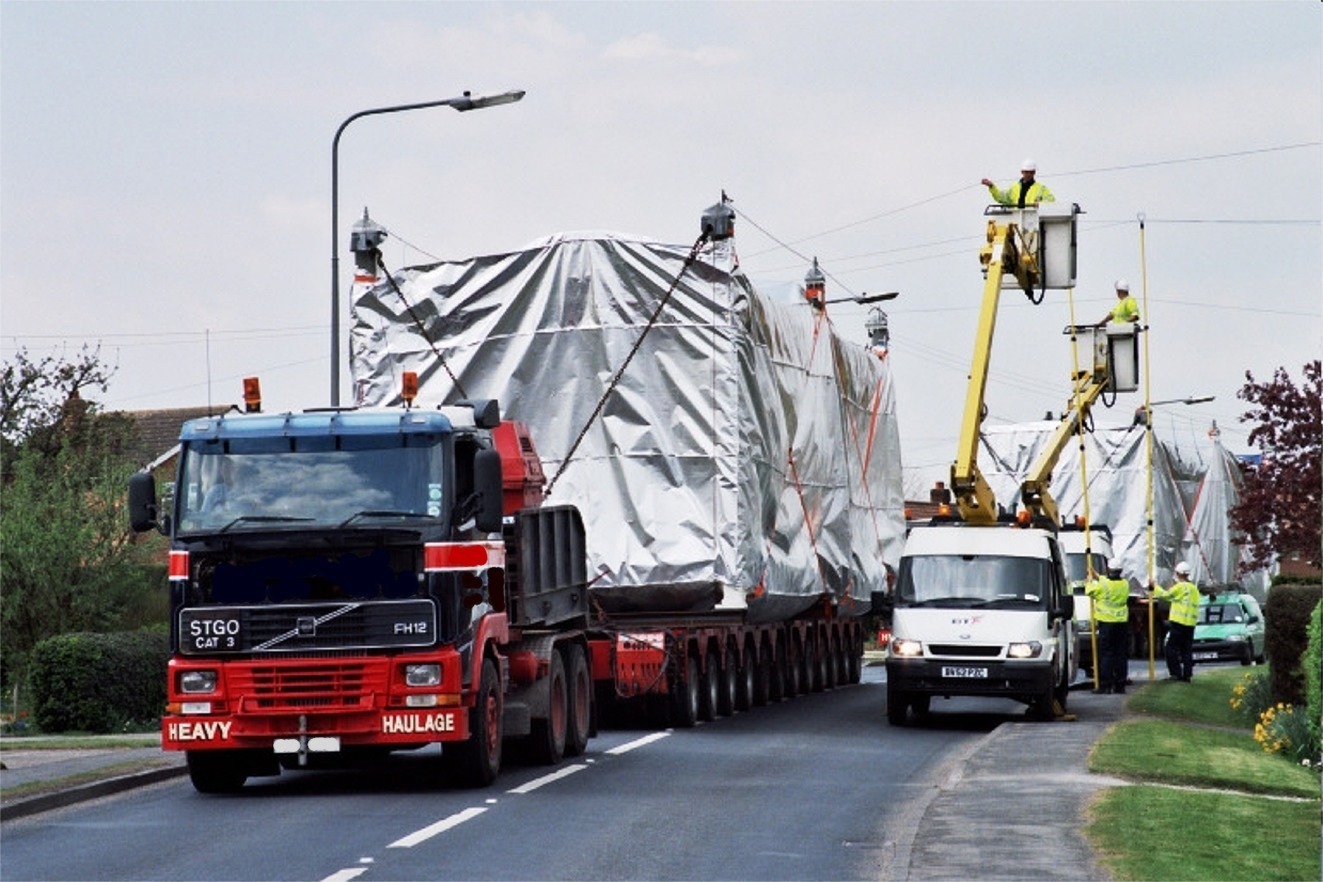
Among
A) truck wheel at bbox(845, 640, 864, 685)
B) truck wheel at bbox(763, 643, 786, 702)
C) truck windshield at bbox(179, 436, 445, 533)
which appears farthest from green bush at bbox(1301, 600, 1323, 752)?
truck wheel at bbox(845, 640, 864, 685)

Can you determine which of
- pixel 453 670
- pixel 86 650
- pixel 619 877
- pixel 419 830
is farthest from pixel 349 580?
pixel 86 650

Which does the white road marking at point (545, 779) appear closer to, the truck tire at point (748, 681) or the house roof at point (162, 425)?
the truck tire at point (748, 681)

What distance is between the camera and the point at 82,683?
84.3 ft

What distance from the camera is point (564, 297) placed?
2305 centimetres

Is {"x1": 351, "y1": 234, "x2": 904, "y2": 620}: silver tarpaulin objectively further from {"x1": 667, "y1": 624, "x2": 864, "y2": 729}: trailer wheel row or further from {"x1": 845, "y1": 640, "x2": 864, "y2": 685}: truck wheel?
{"x1": 845, "y1": 640, "x2": 864, "y2": 685}: truck wheel

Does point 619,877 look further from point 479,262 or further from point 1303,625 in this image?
point 1303,625

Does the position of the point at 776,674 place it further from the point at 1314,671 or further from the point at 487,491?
the point at 487,491

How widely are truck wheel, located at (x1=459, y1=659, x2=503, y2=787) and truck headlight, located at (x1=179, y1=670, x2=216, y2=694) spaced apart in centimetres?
190

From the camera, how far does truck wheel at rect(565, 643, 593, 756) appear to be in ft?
65.4

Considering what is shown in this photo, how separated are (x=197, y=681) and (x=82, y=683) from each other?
10091mm

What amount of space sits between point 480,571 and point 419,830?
2.99m

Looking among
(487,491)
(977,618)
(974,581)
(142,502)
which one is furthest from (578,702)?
(974,581)

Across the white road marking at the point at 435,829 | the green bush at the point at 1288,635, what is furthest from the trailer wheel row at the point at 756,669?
the white road marking at the point at 435,829

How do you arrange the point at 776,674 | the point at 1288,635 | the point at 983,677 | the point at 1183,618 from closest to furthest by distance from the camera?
the point at 1288,635 < the point at 983,677 < the point at 776,674 < the point at 1183,618
